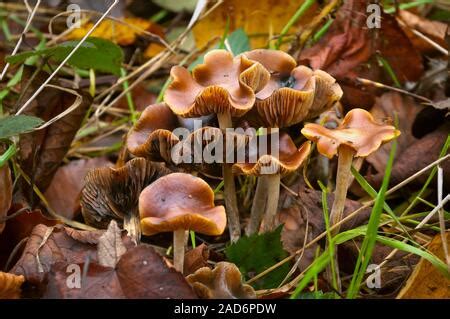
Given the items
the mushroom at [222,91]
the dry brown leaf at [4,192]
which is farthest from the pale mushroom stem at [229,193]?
the dry brown leaf at [4,192]

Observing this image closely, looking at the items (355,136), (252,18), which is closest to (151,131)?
(355,136)

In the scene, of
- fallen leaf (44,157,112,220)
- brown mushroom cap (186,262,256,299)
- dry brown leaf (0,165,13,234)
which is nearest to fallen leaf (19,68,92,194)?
fallen leaf (44,157,112,220)

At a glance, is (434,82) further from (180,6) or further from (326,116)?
(180,6)

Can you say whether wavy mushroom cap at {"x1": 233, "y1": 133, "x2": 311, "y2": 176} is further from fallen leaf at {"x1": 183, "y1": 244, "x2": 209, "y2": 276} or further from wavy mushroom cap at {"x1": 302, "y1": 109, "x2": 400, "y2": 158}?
fallen leaf at {"x1": 183, "y1": 244, "x2": 209, "y2": 276}

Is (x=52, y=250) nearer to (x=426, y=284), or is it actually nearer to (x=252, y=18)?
(x=426, y=284)

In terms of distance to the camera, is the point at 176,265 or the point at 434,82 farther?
the point at 434,82
